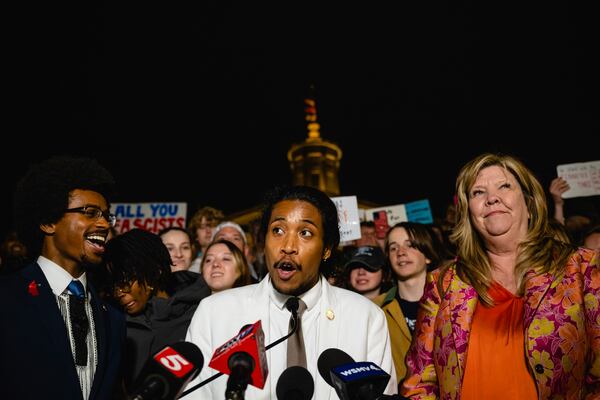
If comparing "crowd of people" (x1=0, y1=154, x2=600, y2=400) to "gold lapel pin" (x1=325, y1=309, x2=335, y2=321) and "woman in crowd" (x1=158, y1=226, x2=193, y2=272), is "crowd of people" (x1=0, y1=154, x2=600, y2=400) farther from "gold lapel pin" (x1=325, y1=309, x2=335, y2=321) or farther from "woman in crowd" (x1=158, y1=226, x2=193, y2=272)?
"woman in crowd" (x1=158, y1=226, x2=193, y2=272)

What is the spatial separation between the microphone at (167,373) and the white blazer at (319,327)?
2.80 ft

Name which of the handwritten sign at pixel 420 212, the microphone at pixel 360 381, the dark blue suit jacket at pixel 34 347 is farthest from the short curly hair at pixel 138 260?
the handwritten sign at pixel 420 212

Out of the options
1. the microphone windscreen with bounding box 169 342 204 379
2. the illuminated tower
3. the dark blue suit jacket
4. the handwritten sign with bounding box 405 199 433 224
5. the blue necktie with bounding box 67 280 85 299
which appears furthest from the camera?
the illuminated tower

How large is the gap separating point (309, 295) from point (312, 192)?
0.69 meters

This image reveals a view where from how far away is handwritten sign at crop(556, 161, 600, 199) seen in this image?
Result: 24.3 feet

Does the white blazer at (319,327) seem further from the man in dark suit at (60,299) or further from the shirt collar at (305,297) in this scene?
the man in dark suit at (60,299)

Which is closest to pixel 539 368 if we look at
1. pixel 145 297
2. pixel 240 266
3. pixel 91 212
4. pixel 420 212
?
pixel 91 212

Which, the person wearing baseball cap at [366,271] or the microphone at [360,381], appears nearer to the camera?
the microphone at [360,381]

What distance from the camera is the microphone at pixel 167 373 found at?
1.42 metres

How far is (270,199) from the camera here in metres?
3.02

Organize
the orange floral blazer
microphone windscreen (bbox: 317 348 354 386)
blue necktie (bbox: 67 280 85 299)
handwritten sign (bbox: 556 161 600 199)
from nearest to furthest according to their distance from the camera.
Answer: microphone windscreen (bbox: 317 348 354 386) < the orange floral blazer < blue necktie (bbox: 67 280 85 299) < handwritten sign (bbox: 556 161 600 199)

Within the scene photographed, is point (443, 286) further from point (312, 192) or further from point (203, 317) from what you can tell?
point (203, 317)

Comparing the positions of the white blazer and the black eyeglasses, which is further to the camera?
the black eyeglasses

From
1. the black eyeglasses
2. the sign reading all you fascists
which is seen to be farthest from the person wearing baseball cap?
the sign reading all you fascists
